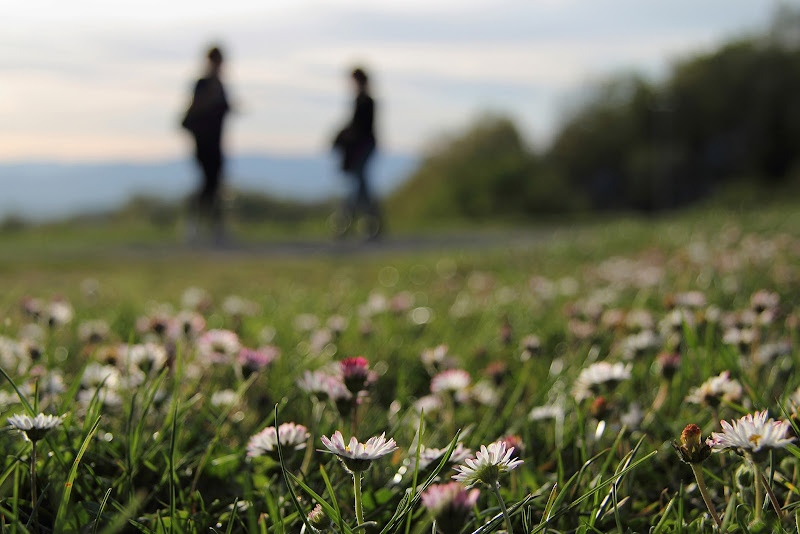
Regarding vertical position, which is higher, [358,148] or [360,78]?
[360,78]

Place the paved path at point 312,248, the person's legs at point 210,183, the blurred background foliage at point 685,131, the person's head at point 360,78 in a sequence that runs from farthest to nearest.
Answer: the blurred background foliage at point 685,131 < the paved path at point 312,248 < the person's head at point 360,78 < the person's legs at point 210,183

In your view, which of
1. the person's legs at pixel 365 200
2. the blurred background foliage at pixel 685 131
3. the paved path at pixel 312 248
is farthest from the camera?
the blurred background foliage at pixel 685 131

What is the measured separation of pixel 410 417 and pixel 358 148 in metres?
7.63

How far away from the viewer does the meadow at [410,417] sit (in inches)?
42.4

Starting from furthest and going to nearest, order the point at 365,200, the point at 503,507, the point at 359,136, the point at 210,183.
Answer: the point at 365,200, the point at 359,136, the point at 210,183, the point at 503,507

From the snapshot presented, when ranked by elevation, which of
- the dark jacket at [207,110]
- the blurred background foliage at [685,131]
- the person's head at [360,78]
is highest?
the person's head at [360,78]

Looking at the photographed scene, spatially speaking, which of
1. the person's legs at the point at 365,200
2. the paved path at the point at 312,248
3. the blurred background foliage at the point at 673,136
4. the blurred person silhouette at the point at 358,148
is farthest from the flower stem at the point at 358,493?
the blurred background foliage at the point at 673,136

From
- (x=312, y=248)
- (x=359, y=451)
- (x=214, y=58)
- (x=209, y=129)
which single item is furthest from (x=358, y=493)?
(x=312, y=248)

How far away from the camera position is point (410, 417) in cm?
170

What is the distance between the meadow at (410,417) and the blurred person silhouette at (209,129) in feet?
15.1

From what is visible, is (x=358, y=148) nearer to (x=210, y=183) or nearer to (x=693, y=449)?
(x=210, y=183)

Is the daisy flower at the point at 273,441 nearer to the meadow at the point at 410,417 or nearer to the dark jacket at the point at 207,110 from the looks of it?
the meadow at the point at 410,417

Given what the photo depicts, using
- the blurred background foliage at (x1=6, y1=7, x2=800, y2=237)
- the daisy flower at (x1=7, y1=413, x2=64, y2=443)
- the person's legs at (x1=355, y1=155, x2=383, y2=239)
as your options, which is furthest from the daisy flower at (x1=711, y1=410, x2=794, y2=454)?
the blurred background foliage at (x1=6, y1=7, x2=800, y2=237)

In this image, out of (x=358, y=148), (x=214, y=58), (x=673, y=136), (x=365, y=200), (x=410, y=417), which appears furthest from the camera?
(x=673, y=136)
